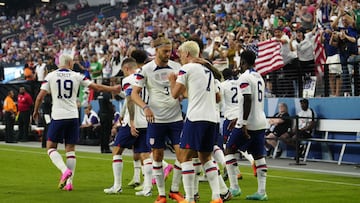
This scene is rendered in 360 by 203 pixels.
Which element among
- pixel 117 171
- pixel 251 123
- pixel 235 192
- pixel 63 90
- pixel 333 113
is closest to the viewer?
pixel 251 123

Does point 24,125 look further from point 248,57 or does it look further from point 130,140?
point 248,57

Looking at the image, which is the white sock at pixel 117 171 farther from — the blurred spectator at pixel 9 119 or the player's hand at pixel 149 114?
the blurred spectator at pixel 9 119

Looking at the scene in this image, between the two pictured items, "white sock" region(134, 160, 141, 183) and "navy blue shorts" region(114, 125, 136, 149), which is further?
"white sock" region(134, 160, 141, 183)

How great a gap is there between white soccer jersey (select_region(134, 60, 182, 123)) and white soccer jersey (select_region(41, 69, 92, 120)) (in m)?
2.68

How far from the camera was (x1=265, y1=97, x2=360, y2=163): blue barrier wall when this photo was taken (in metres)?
19.5

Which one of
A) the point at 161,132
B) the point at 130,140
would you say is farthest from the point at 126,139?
the point at 161,132

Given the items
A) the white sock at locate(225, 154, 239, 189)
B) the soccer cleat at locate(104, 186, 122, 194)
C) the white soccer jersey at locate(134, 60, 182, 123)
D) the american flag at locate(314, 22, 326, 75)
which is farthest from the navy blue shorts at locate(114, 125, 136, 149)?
the american flag at locate(314, 22, 326, 75)

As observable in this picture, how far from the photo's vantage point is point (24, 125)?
30.5 metres

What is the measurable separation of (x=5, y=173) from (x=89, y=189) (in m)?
4.00

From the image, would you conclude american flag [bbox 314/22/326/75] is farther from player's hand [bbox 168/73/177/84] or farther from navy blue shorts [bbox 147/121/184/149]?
player's hand [bbox 168/73/177/84]

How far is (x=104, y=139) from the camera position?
24.1 meters

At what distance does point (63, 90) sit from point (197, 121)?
13.8ft

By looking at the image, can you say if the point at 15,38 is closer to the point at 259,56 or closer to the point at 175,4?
the point at 175,4

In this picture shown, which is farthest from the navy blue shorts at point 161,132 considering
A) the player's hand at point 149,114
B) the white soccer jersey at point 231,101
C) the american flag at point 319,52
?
the american flag at point 319,52
